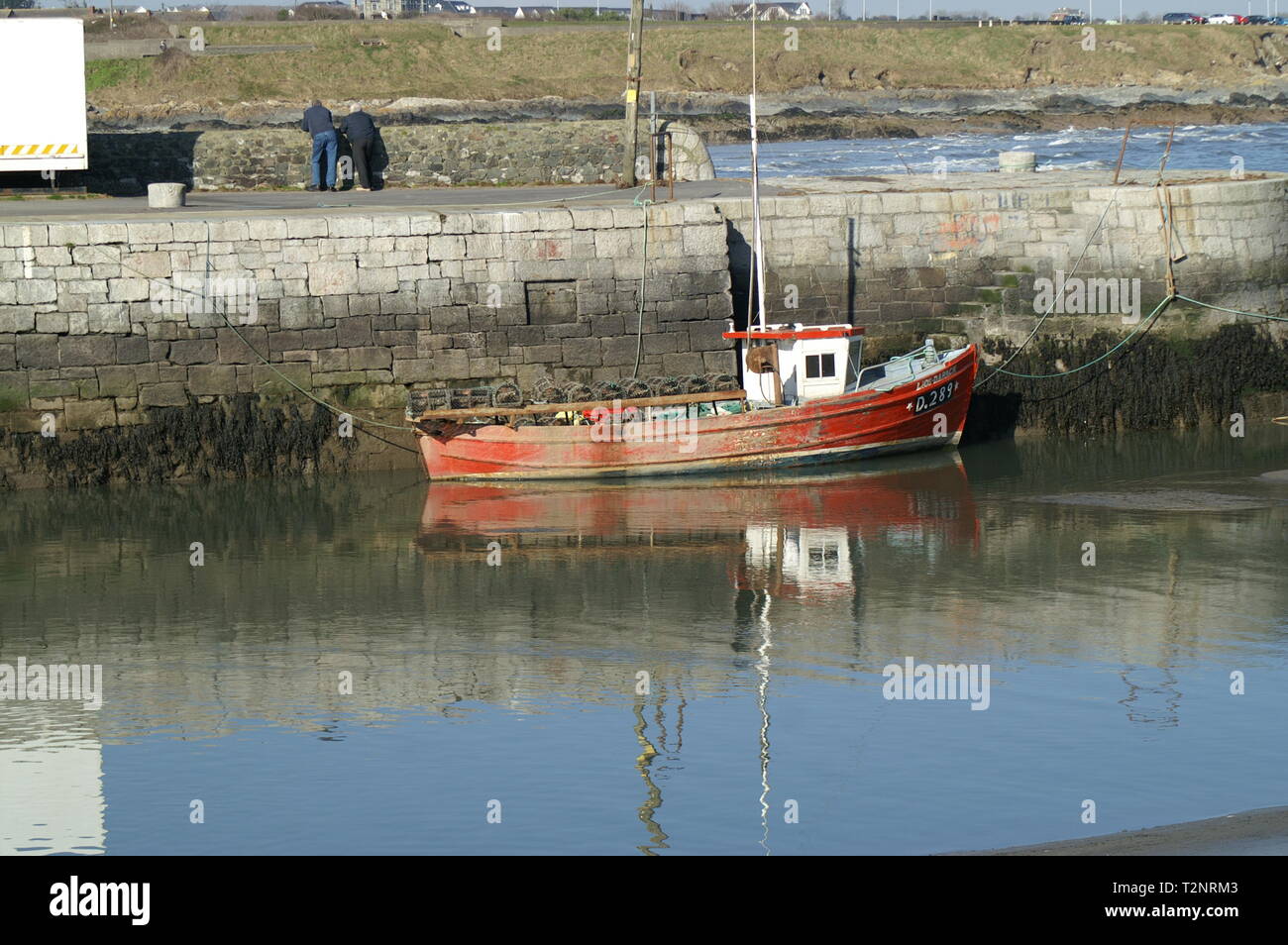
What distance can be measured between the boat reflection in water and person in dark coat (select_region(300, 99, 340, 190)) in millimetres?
6641

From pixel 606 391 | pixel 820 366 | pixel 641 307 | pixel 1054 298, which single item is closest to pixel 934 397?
pixel 820 366

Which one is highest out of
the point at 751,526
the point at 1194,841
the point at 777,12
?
the point at 777,12

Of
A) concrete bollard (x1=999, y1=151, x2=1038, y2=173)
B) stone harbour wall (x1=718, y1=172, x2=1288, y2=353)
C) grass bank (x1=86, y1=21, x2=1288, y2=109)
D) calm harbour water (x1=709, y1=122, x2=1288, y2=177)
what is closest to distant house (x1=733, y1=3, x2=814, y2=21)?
grass bank (x1=86, y1=21, x2=1288, y2=109)

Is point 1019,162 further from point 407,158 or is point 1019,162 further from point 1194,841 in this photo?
point 1194,841

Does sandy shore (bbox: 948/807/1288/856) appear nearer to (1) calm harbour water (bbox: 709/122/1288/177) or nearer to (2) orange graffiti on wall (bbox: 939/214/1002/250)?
(2) orange graffiti on wall (bbox: 939/214/1002/250)

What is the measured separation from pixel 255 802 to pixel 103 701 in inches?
94.6

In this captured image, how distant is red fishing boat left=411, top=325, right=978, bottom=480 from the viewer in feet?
55.4

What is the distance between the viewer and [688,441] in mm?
16906

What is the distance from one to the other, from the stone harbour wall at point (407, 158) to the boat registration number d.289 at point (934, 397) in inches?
268

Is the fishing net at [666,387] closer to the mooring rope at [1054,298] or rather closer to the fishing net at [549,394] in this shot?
the fishing net at [549,394]

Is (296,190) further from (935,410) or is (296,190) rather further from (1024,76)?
(1024,76)

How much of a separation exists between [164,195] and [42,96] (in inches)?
107
